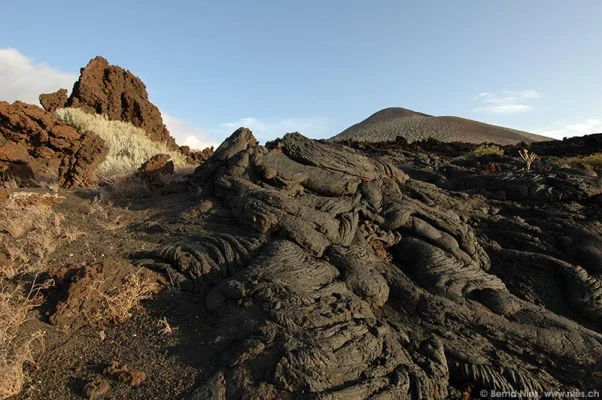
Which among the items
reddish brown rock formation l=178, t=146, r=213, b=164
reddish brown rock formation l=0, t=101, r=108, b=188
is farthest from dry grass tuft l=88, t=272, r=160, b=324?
reddish brown rock formation l=178, t=146, r=213, b=164

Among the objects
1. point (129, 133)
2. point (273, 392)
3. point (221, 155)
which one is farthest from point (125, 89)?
point (273, 392)

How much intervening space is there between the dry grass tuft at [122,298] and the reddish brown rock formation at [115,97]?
9.57m

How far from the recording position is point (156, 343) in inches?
156

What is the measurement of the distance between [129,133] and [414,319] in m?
10.3

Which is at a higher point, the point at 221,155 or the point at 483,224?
the point at 221,155

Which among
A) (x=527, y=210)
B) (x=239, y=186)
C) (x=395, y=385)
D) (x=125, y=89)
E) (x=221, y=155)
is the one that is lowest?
(x=395, y=385)

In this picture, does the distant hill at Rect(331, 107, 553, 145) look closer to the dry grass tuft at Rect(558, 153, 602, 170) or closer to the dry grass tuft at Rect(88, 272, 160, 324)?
the dry grass tuft at Rect(558, 153, 602, 170)

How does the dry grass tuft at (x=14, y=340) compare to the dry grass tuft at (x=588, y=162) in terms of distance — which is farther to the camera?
the dry grass tuft at (x=588, y=162)

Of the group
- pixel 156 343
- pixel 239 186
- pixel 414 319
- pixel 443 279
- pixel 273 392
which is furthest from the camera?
pixel 239 186

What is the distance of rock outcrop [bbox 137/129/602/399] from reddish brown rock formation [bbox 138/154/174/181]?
1.40 meters

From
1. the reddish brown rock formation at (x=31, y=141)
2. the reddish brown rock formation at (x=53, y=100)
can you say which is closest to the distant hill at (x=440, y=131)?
the reddish brown rock formation at (x=53, y=100)

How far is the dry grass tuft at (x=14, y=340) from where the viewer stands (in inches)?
131

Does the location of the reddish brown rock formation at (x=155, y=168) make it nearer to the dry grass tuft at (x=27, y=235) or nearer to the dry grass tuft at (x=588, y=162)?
the dry grass tuft at (x=27, y=235)

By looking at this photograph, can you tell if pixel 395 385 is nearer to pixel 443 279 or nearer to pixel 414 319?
pixel 414 319
